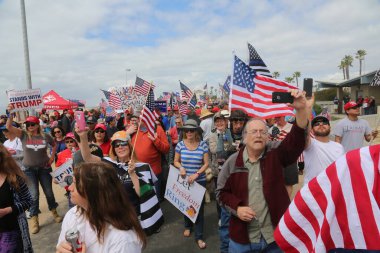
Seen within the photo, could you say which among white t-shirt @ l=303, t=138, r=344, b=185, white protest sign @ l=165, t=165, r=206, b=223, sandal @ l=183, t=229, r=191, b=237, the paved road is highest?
white t-shirt @ l=303, t=138, r=344, b=185

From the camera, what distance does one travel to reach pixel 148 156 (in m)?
5.23

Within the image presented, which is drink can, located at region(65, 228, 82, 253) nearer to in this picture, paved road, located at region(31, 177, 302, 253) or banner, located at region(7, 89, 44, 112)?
paved road, located at region(31, 177, 302, 253)

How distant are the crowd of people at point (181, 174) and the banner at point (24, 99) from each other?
223cm

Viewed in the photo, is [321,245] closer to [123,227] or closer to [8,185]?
[123,227]

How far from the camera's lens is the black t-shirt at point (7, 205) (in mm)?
2969

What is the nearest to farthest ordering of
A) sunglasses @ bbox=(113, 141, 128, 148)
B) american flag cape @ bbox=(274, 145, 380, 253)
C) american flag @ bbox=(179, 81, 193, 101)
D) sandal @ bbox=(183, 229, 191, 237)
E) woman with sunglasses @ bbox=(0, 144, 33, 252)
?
american flag cape @ bbox=(274, 145, 380, 253) < woman with sunglasses @ bbox=(0, 144, 33, 252) < sunglasses @ bbox=(113, 141, 128, 148) < sandal @ bbox=(183, 229, 191, 237) < american flag @ bbox=(179, 81, 193, 101)

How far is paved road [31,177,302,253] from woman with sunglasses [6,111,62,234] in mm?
240

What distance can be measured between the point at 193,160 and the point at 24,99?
5177mm

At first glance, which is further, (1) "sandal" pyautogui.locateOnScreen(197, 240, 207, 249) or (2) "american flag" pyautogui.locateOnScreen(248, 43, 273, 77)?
(2) "american flag" pyautogui.locateOnScreen(248, 43, 273, 77)

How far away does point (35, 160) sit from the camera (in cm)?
553

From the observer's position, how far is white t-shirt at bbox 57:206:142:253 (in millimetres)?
1884

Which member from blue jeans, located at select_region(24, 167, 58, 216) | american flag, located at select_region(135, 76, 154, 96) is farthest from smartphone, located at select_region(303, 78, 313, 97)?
american flag, located at select_region(135, 76, 154, 96)

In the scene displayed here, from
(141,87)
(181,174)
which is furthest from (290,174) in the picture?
(141,87)

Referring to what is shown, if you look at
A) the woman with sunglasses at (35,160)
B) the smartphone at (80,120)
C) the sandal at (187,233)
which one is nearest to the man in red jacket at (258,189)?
the smartphone at (80,120)
